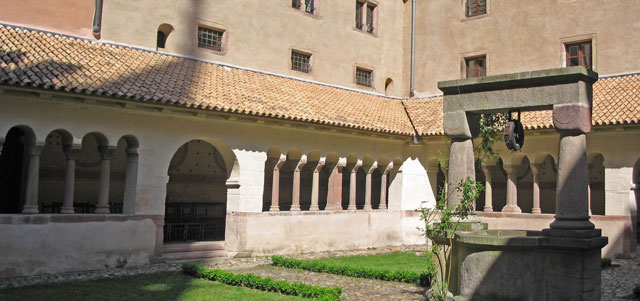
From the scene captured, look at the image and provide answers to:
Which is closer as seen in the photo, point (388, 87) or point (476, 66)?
point (476, 66)

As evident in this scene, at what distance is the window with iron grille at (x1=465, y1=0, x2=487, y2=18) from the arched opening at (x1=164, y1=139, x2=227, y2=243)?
11281 mm

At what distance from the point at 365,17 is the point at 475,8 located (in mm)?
4302

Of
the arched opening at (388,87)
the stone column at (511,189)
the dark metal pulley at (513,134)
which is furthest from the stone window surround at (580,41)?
the dark metal pulley at (513,134)

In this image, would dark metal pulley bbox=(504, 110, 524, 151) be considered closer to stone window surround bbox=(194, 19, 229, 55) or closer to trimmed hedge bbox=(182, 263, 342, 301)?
trimmed hedge bbox=(182, 263, 342, 301)

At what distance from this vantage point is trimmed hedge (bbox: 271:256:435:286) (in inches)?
479

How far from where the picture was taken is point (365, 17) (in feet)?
77.5

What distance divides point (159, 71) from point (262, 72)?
456 centimetres

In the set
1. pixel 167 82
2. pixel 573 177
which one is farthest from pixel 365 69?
pixel 573 177

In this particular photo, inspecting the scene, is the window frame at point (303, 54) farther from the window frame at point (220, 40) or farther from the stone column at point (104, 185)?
the stone column at point (104, 185)

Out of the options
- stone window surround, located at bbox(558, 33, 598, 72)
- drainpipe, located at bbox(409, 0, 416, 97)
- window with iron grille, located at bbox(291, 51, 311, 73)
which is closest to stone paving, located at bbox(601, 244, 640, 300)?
stone window surround, located at bbox(558, 33, 598, 72)

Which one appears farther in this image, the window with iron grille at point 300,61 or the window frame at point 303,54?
the window with iron grille at point 300,61

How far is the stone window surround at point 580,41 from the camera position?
2000 cm

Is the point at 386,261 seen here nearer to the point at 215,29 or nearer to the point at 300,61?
the point at 300,61

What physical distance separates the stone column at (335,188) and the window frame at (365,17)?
6.50m
